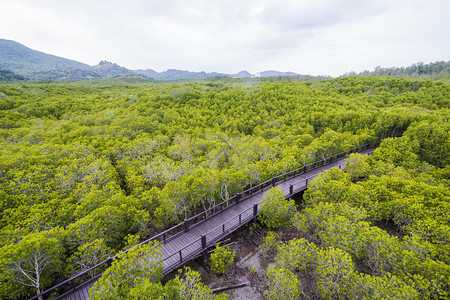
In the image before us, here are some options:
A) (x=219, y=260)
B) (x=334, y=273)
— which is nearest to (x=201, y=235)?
(x=219, y=260)

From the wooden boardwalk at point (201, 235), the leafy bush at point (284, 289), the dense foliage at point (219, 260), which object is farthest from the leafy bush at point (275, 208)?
the leafy bush at point (284, 289)

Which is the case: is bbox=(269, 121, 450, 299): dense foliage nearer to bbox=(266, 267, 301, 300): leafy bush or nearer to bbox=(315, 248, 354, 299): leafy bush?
bbox=(315, 248, 354, 299): leafy bush

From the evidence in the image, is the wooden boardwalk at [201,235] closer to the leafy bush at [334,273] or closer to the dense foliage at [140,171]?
the dense foliage at [140,171]

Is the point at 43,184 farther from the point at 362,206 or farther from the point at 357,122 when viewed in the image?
the point at 357,122

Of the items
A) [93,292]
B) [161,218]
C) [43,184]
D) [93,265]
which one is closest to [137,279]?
[93,292]

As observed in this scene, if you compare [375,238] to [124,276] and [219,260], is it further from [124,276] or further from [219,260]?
[124,276]

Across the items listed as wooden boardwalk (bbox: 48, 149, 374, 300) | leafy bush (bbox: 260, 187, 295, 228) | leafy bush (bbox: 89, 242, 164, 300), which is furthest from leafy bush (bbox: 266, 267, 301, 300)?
leafy bush (bbox: 89, 242, 164, 300)
